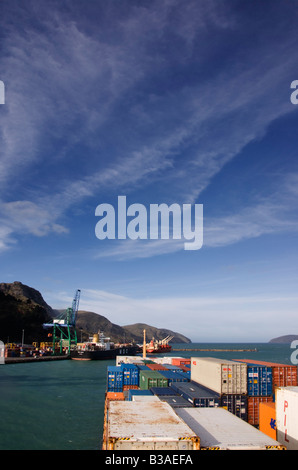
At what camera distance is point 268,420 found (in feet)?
80.6

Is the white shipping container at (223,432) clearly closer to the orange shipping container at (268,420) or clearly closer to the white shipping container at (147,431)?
the white shipping container at (147,431)

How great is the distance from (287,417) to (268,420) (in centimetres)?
468

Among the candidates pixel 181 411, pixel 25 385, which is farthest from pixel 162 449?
pixel 25 385

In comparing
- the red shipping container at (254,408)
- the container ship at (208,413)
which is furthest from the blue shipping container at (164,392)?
the red shipping container at (254,408)

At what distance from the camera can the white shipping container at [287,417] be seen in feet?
64.5

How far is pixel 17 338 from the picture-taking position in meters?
166

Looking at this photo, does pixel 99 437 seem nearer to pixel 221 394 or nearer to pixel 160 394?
pixel 160 394

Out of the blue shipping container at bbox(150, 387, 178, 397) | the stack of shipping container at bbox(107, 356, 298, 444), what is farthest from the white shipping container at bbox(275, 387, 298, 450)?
the blue shipping container at bbox(150, 387, 178, 397)

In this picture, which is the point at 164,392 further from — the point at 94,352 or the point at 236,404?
the point at 94,352

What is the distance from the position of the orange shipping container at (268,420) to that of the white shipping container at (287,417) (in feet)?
8.31

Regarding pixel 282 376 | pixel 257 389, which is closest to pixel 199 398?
pixel 257 389

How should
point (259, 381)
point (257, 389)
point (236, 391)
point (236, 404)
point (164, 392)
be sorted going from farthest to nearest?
point (164, 392) → point (259, 381) → point (257, 389) → point (236, 391) → point (236, 404)
